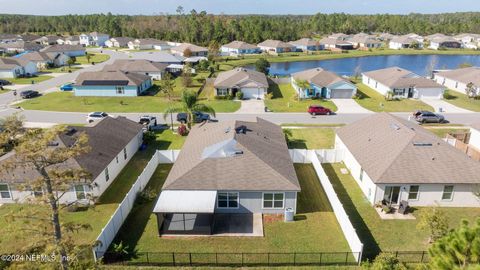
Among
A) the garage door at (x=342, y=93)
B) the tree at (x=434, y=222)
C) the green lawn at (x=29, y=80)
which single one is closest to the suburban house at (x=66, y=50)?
the green lawn at (x=29, y=80)

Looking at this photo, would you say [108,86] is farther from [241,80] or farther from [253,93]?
[253,93]

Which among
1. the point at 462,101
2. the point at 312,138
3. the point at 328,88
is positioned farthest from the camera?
the point at 328,88

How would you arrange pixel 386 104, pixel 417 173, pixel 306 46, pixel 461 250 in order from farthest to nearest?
pixel 306 46, pixel 386 104, pixel 417 173, pixel 461 250

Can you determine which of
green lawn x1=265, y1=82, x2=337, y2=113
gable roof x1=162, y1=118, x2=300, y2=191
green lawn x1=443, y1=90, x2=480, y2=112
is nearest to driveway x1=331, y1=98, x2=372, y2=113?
green lawn x1=265, y1=82, x2=337, y2=113

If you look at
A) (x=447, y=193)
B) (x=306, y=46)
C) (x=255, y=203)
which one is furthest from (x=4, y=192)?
(x=306, y=46)

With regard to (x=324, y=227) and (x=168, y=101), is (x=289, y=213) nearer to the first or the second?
(x=324, y=227)

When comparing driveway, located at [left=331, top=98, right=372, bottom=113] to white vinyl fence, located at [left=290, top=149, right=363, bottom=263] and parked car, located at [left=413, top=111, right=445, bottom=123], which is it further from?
white vinyl fence, located at [left=290, top=149, right=363, bottom=263]

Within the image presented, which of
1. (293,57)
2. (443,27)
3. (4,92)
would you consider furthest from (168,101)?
(443,27)
